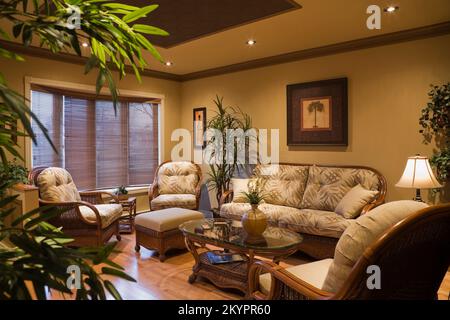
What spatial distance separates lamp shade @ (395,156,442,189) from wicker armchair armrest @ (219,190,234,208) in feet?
7.47

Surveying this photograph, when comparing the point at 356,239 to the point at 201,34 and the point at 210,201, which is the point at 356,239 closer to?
the point at 201,34

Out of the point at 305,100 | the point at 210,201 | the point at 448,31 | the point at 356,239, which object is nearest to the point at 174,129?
the point at 210,201

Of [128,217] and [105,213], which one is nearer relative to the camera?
[105,213]

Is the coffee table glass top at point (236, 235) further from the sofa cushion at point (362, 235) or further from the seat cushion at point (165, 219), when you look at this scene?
the sofa cushion at point (362, 235)

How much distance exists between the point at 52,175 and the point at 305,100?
11.2ft

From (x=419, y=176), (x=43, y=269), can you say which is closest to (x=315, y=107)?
(x=419, y=176)

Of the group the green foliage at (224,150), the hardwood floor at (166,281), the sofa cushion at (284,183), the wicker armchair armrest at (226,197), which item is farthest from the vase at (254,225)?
the green foliage at (224,150)

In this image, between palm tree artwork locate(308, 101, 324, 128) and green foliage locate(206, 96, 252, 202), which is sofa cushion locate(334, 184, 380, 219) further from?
green foliage locate(206, 96, 252, 202)

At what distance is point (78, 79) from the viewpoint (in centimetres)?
486

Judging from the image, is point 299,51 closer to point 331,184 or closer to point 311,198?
point 331,184

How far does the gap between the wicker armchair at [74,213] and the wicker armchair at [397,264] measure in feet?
8.83

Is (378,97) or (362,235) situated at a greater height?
(378,97)

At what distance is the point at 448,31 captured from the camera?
3.49 meters

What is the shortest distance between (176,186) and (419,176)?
11.1 feet
